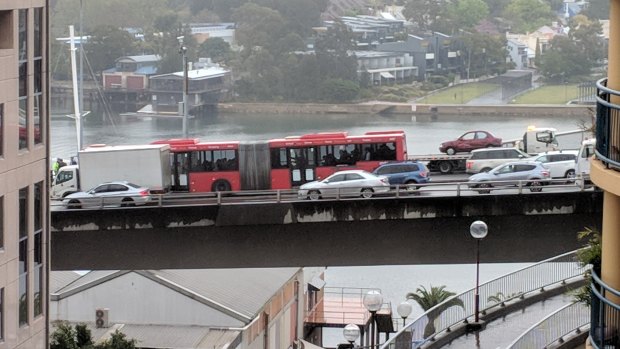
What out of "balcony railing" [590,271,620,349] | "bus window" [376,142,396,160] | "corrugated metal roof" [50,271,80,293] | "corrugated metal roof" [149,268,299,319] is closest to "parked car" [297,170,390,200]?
"corrugated metal roof" [149,268,299,319]

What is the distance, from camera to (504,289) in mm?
7617

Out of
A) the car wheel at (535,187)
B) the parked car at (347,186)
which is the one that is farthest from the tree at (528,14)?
the car wheel at (535,187)

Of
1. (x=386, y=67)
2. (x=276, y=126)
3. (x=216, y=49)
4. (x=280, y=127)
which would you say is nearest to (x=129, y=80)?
(x=216, y=49)

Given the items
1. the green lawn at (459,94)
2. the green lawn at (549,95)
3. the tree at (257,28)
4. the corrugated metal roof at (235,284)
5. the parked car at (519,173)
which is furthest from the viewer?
the tree at (257,28)

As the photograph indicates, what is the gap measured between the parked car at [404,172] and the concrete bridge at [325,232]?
3377mm

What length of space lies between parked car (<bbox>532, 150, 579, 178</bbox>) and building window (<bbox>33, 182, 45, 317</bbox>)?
7.62m

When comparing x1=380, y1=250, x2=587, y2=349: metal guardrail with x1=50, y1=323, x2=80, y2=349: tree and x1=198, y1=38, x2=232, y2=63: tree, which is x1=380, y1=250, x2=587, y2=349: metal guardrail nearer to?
x1=50, y1=323, x2=80, y2=349: tree

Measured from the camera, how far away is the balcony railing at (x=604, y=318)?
3.26 metres

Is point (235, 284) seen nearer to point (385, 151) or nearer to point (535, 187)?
point (385, 151)

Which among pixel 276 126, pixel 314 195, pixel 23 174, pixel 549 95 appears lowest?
pixel 276 126

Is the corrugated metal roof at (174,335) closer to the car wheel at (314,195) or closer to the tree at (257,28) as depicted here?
the car wheel at (314,195)

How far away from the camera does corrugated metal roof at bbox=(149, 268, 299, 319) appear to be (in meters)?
12.0

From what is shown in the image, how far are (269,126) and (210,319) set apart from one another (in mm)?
34491

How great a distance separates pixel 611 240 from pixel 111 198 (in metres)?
7.48
